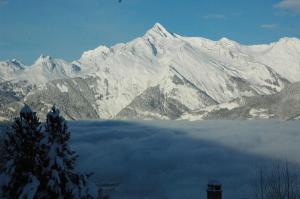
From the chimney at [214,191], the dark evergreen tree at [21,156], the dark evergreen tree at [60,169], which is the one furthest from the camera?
the chimney at [214,191]

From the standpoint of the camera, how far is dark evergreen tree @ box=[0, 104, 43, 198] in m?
27.7

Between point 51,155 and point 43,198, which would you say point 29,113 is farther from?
point 43,198

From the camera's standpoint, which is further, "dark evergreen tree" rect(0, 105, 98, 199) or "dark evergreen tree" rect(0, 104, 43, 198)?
"dark evergreen tree" rect(0, 104, 43, 198)

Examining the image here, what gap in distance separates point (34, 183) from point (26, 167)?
4.80 ft

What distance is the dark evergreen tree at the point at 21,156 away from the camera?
27.7 meters

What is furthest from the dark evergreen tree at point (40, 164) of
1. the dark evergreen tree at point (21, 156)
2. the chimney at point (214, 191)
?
the chimney at point (214, 191)

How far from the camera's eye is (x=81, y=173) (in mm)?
28469

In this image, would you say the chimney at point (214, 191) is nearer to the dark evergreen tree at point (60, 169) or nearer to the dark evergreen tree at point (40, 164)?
the dark evergreen tree at point (60, 169)

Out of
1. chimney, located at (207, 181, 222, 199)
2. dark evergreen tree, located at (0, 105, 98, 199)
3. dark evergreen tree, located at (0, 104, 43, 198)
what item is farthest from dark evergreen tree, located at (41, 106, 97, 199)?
chimney, located at (207, 181, 222, 199)

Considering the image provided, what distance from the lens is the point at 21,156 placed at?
2777 centimetres

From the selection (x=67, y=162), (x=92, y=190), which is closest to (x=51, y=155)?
(x=67, y=162)

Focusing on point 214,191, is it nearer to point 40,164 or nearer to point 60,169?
point 60,169

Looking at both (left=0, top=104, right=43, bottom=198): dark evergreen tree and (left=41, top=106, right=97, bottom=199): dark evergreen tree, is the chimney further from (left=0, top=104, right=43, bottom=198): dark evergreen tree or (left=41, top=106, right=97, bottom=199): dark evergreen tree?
(left=0, top=104, right=43, bottom=198): dark evergreen tree

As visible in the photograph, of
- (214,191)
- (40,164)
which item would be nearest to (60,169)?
(40,164)
